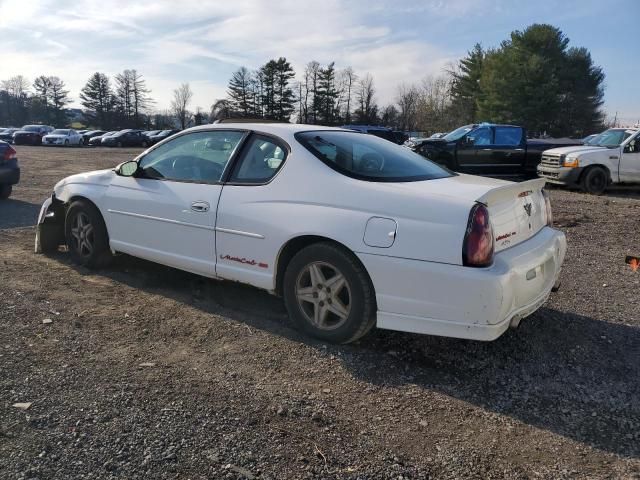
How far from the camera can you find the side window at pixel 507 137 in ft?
49.3

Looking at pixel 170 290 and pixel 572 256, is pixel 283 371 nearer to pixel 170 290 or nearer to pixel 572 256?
pixel 170 290

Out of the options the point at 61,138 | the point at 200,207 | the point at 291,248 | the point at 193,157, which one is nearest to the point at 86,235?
the point at 193,157

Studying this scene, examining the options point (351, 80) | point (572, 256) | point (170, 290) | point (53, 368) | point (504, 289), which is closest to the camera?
point (504, 289)

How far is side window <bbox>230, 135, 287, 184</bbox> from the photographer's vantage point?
3.98 metres

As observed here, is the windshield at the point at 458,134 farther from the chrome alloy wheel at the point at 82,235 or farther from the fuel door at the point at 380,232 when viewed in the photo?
the fuel door at the point at 380,232

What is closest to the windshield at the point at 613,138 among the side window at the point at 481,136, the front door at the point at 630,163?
the front door at the point at 630,163

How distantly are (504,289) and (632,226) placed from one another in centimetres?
636

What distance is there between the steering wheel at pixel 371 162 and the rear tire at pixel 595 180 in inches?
401

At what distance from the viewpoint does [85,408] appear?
9.27 feet

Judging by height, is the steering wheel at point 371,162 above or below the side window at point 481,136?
below

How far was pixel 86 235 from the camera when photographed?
17.2 ft

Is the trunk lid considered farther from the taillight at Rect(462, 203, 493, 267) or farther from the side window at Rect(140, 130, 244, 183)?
the side window at Rect(140, 130, 244, 183)

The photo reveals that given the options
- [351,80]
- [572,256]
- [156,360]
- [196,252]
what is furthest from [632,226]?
[351,80]

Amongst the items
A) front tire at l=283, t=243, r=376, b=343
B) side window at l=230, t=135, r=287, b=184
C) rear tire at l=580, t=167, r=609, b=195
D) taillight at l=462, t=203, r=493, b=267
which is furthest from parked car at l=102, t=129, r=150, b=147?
taillight at l=462, t=203, r=493, b=267
